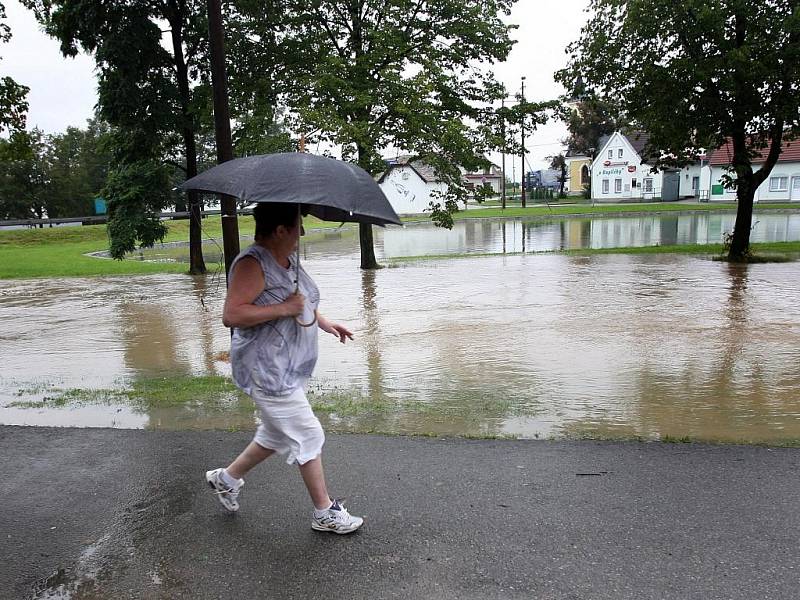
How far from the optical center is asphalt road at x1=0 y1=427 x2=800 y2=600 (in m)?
2.93

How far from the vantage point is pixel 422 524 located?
3445 millimetres

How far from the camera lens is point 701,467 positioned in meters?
4.07

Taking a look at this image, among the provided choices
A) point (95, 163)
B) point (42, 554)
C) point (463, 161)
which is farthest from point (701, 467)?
point (95, 163)

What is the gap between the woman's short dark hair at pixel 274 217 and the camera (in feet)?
10.6

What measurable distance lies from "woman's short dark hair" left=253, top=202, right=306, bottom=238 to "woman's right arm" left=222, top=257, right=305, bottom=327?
17cm

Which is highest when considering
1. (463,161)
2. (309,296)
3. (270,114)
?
(270,114)

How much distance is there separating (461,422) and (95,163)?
203 feet

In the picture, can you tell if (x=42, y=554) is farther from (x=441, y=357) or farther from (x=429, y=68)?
(x=429, y=68)

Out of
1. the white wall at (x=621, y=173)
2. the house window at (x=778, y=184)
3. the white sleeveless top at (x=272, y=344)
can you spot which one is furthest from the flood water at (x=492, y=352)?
the white wall at (x=621, y=173)

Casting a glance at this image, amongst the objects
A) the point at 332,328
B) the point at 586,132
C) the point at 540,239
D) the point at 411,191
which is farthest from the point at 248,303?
the point at 586,132

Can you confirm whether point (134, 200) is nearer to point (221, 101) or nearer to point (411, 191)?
point (221, 101)

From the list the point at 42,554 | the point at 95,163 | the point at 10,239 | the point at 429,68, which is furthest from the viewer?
the point at 95,163

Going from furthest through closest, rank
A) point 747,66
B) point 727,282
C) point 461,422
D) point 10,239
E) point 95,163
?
point 95,163 → point 10,239 → point 747,66 → point 727,282 → point 461,422

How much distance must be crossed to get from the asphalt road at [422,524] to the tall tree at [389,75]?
12135 mm
